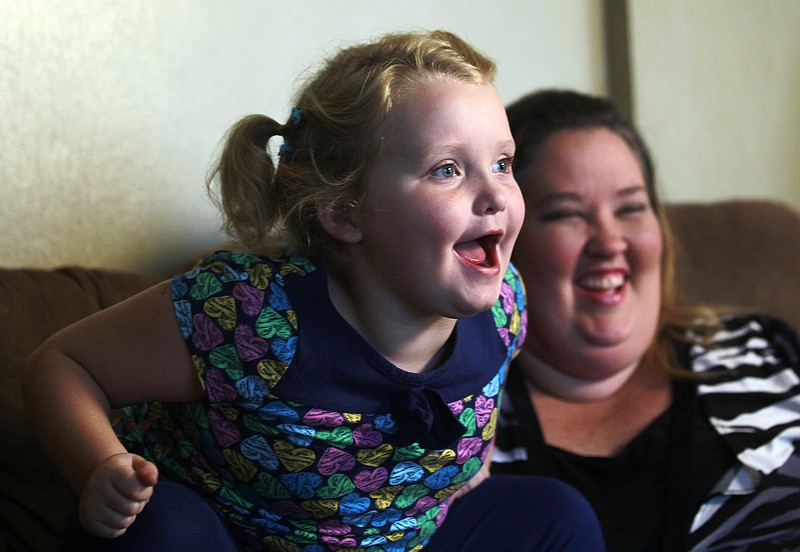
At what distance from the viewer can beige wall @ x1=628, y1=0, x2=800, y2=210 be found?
7.61 feet

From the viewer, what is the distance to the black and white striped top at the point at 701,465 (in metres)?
1.37

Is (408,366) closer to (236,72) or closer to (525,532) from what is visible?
(525,532)

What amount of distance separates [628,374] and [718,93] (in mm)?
1117

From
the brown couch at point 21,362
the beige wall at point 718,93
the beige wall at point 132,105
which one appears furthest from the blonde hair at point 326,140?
the beige wall at point 718,93

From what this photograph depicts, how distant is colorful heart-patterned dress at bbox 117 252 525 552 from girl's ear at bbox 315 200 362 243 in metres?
0.06

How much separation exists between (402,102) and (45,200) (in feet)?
2.28

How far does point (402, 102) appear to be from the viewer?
990 mm

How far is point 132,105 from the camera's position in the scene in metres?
1.48

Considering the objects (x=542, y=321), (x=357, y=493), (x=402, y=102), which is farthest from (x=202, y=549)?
(x=542, y=321)

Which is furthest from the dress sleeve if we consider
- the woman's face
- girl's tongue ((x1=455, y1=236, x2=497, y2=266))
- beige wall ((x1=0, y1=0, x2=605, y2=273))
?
the woman's face

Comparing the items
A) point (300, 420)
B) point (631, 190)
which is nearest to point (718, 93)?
point (631, 190)

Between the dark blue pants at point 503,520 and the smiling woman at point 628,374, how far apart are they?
0.23 metres

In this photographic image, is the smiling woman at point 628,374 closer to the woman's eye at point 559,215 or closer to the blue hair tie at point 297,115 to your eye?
the woman's eye at point 559,215

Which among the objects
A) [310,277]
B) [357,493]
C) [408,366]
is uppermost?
[310,277]
